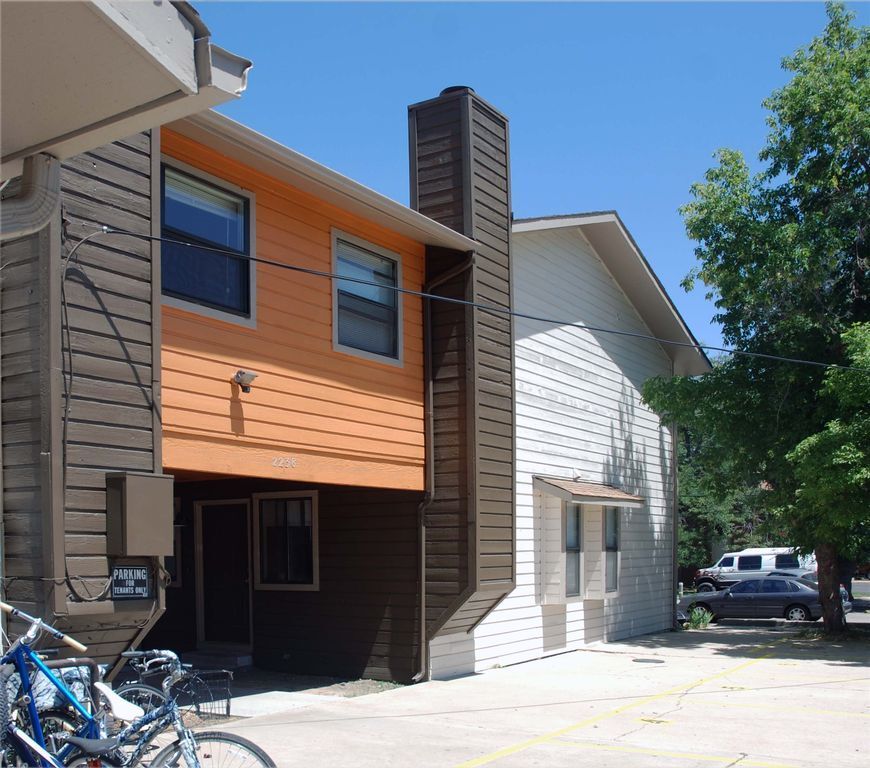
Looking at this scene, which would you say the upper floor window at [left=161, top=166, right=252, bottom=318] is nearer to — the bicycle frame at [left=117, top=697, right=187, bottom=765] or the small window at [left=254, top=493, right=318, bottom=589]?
the small window at [left=254, top=493, right=318, bottom=589]

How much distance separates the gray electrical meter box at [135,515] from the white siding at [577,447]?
5.42 meters

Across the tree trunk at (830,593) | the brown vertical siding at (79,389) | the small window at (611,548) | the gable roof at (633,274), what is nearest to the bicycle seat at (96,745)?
the brown vertical siding at (79,389)

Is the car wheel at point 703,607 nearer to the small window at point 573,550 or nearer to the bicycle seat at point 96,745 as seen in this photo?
the small window at point 573,550

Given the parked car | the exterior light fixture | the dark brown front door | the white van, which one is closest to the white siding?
the dark brown front door

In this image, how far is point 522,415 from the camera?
46.4 ft

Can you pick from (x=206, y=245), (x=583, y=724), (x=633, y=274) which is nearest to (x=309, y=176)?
(x=206, y=245)

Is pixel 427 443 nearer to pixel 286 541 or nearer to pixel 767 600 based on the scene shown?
pixel 286 541

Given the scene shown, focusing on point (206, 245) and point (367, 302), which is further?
point (367, 302)

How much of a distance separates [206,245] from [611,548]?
10.3 meters

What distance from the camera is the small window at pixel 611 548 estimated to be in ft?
53.7

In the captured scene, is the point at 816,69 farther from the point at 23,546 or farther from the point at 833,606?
the point at 23,546

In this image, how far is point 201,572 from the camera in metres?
13.9

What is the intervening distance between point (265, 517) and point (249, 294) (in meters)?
4.77

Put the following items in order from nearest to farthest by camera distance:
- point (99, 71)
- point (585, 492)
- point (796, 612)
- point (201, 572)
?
point (99, 71) < point (201, 572) < point (585, 492) < point (796, 612)
